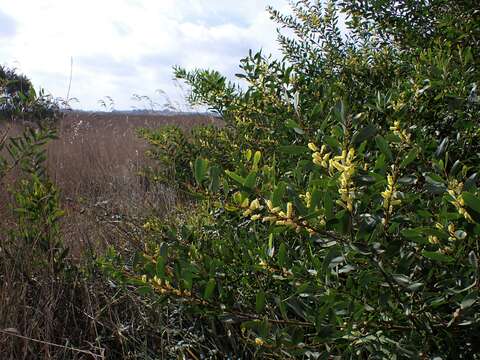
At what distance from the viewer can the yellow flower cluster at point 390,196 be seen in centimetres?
81

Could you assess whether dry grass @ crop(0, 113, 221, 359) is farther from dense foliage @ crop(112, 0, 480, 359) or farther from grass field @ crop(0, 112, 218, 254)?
dense foliage @ crop(112, 0, 480, 359)

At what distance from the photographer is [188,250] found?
132 cm

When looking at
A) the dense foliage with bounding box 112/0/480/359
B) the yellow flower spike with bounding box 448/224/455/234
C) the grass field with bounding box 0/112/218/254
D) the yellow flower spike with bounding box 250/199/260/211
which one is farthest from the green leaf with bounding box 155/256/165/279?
the grass field with bounding box 0/112/218/254

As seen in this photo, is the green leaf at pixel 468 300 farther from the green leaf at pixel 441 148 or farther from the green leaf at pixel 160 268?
the green leaf at pixel 160 268

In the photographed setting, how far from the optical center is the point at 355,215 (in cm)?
84

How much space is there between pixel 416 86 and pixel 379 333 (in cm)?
65

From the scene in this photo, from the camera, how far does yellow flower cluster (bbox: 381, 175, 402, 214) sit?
81cm

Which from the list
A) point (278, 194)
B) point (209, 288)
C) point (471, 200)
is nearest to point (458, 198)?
point (471, 200)

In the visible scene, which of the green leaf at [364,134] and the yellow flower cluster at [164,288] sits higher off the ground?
the green leaf at [364,134]

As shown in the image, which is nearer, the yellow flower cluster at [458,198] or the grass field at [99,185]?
the yellow flower cluster at [458,198]

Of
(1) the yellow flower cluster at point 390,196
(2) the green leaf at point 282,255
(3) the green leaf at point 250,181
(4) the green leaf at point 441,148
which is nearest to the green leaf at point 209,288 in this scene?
(2) the green leaf at point 282,255

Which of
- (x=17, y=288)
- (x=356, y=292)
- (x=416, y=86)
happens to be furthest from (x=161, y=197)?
(x=356, y=292)

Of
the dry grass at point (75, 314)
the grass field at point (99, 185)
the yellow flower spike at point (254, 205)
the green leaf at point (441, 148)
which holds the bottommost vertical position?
the dry grass at point (75, 314)

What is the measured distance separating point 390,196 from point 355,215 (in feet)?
0.20
